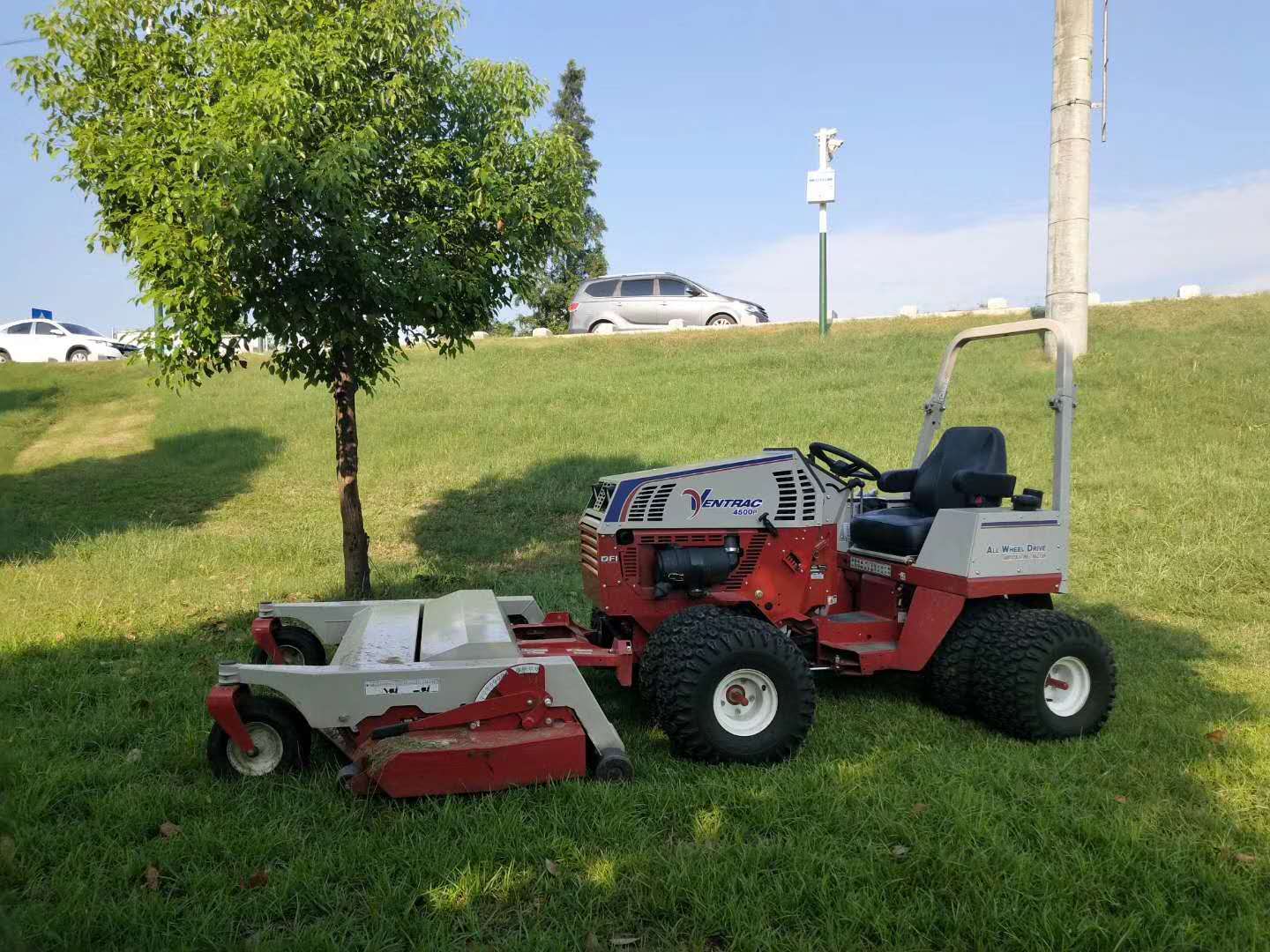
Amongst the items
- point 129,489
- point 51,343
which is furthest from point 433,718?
point 51,343

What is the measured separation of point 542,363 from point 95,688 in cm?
1571

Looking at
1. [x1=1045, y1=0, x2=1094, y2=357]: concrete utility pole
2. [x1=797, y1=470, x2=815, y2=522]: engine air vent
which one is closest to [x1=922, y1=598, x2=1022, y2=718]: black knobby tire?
[x1=797, y1=470, x2=815, y2=522]: engine air vent

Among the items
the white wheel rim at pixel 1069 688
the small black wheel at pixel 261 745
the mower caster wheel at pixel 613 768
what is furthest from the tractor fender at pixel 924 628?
the small black wheel at pixel 261 745

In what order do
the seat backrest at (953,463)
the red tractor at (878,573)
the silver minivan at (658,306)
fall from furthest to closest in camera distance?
the silver minivan at (658,306) < the seat backrest at (953,463) < the red tractor at (878,573)

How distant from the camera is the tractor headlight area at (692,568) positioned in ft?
16.7

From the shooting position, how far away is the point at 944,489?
223 inches

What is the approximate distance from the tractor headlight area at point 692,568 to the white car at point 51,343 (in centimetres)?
2467

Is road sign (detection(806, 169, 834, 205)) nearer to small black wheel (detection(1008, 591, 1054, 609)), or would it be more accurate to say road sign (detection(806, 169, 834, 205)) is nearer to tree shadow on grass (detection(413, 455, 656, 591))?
tree shadow on grass (detection(413, 455, 656, 591))

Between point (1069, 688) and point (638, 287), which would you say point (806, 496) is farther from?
point (638, 287)

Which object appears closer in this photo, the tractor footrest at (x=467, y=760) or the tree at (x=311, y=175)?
the tractor footrest at (x=467, y=760)

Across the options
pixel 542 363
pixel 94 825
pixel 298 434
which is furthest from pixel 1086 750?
pixel 542 363

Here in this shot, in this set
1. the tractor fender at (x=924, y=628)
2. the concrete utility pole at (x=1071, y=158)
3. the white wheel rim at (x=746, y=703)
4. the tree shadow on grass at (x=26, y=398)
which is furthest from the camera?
the tree shadow on grass at (x=26, y=398)

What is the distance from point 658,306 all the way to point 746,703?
1938 centimetres

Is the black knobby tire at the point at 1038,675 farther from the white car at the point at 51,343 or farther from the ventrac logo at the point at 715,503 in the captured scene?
the white car at the point at 51,343
